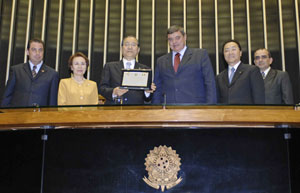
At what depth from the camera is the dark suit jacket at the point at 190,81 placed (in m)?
3.21

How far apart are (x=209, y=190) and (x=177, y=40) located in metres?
1.50

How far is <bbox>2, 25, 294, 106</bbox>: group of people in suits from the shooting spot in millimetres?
3264

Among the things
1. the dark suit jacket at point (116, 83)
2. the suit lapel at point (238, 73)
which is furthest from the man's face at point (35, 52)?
the suit lapel at point (238, 73)

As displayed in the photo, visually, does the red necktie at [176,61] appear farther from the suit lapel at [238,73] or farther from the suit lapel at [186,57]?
the suit lapel at [238,73]

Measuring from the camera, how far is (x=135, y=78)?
2770 mm

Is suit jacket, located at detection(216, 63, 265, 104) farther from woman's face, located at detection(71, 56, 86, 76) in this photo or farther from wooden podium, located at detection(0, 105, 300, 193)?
woman's face, located at detection(71, 56, 86, 76)

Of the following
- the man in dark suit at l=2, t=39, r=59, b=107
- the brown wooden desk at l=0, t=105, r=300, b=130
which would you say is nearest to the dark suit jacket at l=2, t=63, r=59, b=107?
the man in dark suit at l=2, t=39, r=59, b=107

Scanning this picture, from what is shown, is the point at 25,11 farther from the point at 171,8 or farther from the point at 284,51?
the point at 284,51

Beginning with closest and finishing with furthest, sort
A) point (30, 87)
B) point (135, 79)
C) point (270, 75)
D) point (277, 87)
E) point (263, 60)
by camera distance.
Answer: point (135, 79) < point (30, 87) < point (277, 87) < point (270, 75) < point (263, 60)

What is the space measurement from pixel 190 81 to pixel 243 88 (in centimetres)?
52

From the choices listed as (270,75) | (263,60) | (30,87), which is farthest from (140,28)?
(30,87)

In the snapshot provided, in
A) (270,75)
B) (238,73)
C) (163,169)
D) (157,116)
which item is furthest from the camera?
(270,75)

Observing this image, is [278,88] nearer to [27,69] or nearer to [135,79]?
[135,79]

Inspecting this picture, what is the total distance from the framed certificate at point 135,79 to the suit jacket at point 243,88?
961mm
